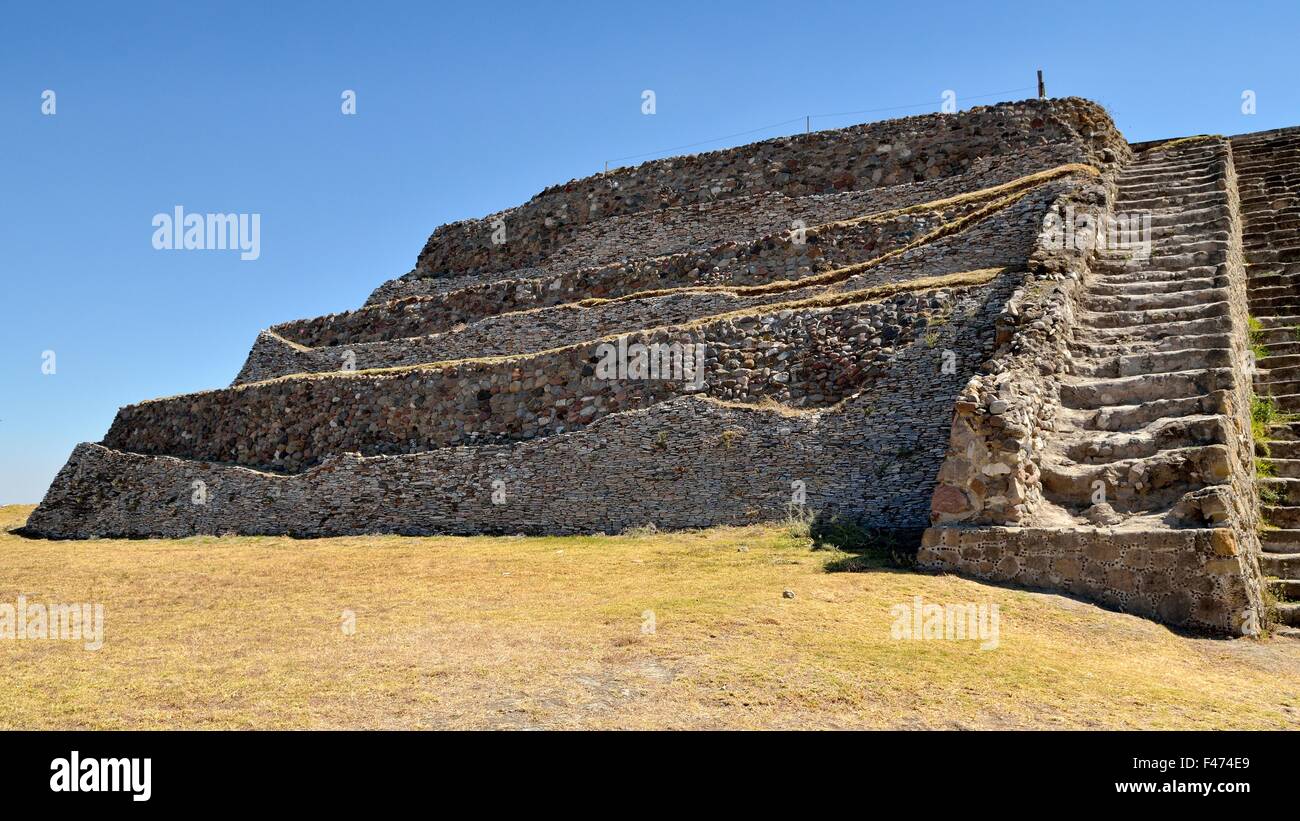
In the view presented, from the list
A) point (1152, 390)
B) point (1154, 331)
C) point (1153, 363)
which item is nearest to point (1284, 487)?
point (1152, 390)

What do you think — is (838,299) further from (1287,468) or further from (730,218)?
(730,218)

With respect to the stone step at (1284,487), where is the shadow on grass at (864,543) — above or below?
below

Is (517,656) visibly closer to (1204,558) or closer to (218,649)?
(218,649)

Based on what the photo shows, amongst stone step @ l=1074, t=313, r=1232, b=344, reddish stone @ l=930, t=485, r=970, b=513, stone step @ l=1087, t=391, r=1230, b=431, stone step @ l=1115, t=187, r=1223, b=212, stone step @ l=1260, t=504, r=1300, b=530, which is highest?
stone step @ l=1115, t=187, r=1223, b=212

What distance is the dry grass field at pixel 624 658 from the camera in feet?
22.8

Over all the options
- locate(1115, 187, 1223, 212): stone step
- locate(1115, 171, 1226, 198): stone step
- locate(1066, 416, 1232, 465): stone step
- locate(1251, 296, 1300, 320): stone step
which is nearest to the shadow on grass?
locate(1066, 416, 1232, 465): stone step

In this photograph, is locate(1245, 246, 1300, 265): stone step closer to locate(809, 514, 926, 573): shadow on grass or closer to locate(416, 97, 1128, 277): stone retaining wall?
locate(416, 97, 1128, 277): stone retaining wall

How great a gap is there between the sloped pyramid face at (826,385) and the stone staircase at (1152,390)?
4 centimetres

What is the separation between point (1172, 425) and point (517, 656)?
8891 millimetres

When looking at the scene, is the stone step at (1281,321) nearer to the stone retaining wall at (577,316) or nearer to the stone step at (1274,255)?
the stone step at (1274,255)

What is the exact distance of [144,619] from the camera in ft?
36.6

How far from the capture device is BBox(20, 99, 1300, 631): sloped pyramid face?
38.1 ft

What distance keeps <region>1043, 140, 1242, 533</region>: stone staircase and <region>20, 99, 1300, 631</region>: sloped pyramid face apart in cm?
4

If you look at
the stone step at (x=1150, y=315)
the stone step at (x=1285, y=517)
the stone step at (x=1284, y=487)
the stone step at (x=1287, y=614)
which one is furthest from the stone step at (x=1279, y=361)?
the stone step at (x=1287, y=614)
